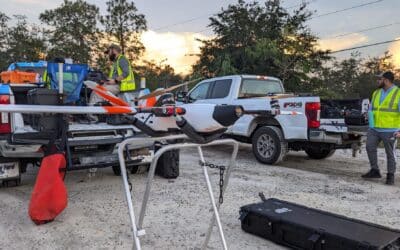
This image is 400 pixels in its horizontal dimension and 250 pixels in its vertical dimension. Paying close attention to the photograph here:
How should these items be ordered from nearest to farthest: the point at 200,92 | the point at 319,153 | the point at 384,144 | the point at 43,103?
the point at 43,103, the point at 384,144, the point at 319,153, the point at 200,92

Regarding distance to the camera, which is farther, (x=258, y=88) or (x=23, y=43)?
(x=23, y=43)

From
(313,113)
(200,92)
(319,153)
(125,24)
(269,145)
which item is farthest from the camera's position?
(125,24)

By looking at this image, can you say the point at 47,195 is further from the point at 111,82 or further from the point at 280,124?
the point at 280,124

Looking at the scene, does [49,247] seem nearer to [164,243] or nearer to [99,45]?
[164,243]

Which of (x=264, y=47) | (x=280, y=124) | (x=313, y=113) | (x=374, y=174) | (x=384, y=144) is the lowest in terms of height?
(x=374, y=174)

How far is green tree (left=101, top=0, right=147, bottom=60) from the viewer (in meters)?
31.8

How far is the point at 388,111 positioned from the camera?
646 centimetres

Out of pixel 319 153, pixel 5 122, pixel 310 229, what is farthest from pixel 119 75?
pixel 319 153

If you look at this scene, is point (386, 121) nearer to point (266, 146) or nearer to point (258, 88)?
point (266, 146)

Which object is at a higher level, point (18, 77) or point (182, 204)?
point (18, 77)

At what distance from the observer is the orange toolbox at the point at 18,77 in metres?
7.57

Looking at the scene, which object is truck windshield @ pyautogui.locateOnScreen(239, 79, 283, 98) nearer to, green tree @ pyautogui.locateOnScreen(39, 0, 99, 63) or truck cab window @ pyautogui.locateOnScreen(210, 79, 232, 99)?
truck cab window @ pyautogui.locateOnScreen(210, 79, 232, 99)

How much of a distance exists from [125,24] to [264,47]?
16764 millimetres

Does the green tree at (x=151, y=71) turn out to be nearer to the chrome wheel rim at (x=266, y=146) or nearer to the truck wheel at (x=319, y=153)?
the truck wheel at (x=319, y=153)
